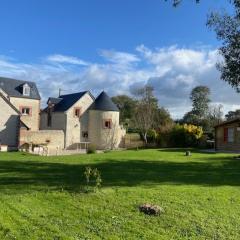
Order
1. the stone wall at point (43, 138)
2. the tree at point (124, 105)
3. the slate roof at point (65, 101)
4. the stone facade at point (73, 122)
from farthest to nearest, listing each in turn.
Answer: the tree at point (124, 105) → the slate roof at point (65, 101) → the stone facade at point (73, 122) → the stone wall at point (43, 138)

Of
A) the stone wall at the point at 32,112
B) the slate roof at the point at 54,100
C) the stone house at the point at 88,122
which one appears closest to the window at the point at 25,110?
the stone wall at the point at 32,112

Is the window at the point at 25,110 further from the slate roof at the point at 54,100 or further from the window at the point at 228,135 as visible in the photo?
the window at the point at 228,135

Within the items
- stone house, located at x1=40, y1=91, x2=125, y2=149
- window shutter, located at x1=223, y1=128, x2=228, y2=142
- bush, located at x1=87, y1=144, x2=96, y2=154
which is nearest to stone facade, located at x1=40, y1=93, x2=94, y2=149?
stone house, located at x1=40, y1=91, x2=125, y2=149

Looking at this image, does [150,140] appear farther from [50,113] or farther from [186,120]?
[186,120]

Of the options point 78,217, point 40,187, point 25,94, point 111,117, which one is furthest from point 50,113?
→ point 78,217

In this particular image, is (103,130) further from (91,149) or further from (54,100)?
(54,100)

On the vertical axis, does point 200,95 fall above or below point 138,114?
above

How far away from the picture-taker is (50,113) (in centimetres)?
5106

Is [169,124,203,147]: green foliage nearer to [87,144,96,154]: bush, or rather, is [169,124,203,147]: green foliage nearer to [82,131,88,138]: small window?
[87,144,96,154]: bush

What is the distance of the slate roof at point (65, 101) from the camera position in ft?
162

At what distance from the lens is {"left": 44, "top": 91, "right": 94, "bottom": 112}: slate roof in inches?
1939

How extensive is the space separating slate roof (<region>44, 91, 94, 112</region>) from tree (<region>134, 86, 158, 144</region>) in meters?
10.00

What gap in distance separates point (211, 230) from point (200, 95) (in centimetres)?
7357

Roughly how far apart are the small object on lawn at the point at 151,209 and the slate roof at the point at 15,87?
38.2 meters
